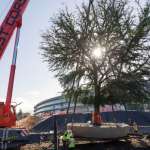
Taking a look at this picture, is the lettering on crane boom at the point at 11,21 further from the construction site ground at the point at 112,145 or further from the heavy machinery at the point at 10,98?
the construction site ground at the point at 112,145

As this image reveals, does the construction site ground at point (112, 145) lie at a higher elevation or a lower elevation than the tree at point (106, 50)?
lower

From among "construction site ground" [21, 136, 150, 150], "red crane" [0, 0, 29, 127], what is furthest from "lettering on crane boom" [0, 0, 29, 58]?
"construction site ground" [21, 136, 150, 150]

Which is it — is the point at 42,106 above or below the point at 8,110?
above

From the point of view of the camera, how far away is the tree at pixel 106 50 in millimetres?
27391

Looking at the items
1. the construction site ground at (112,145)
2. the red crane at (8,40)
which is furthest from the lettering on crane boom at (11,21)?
the construction site ground at (112,145)

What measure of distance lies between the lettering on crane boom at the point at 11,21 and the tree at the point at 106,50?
24.0ft

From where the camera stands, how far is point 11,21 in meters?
20.3

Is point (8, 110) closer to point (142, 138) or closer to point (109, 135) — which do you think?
point (109, 135)

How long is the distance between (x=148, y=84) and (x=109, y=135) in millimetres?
7076

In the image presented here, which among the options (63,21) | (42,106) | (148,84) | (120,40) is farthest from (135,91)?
(42,106)

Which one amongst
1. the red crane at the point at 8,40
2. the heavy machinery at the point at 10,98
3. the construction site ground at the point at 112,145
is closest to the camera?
the red crane at the point at 8,40

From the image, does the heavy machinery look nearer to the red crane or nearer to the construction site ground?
the red crane

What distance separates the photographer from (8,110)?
19.6 meters

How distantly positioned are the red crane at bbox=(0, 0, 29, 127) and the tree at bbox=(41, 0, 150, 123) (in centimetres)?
765
